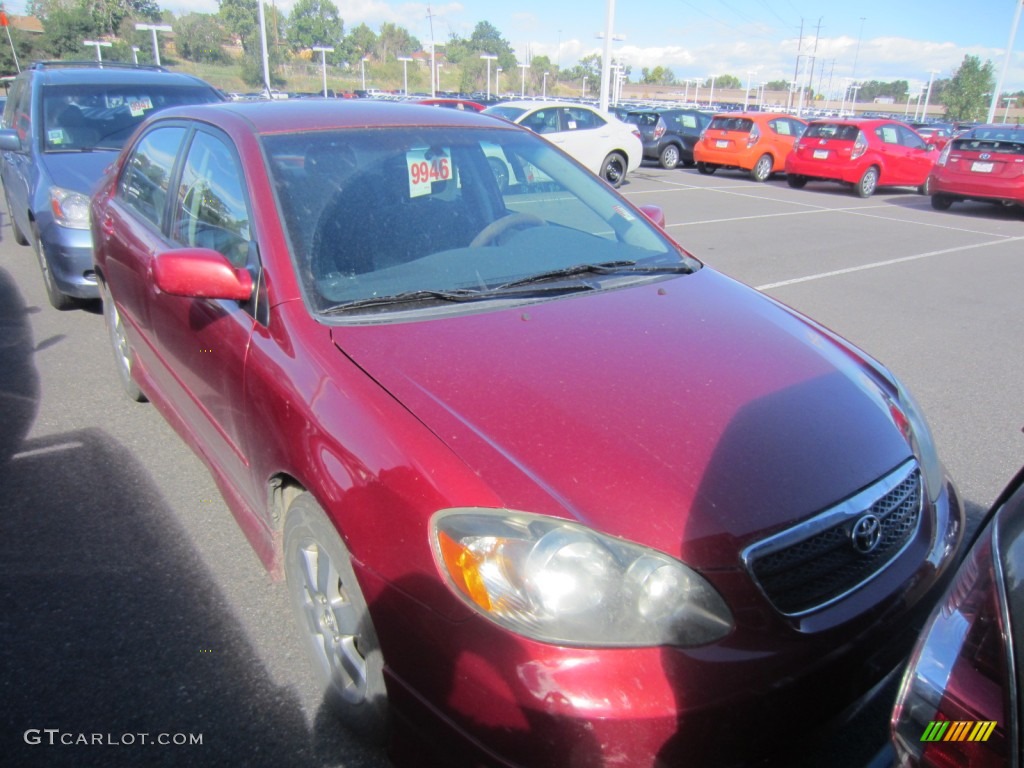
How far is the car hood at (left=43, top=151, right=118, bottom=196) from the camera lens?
5.49 meters

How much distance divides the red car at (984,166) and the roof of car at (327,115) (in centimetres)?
1269

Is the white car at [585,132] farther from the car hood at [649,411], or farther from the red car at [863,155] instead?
the car hood at [649,411]

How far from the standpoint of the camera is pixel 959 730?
107 cm

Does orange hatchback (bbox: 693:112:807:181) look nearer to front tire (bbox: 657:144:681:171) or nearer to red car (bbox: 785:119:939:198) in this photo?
front tire (bbox: 657:144:681:171)

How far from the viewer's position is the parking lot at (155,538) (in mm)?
2197

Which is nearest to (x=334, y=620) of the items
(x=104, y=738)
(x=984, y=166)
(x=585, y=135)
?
(x=104, y=738)

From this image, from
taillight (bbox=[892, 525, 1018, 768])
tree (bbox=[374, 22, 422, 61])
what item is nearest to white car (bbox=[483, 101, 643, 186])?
taillight (bbox=[892, 525, 1018, 768])

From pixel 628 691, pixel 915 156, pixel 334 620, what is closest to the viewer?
pixel 628 691

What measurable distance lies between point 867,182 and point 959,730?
54.9 feet

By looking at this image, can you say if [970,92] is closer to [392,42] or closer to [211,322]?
[211,322]

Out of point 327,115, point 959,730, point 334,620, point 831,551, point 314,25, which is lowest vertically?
point 334,620

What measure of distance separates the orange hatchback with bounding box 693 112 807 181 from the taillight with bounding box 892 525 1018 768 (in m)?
18.2

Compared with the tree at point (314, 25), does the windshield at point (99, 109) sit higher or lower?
lower

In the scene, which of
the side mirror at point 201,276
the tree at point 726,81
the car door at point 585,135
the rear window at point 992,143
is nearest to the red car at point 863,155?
the rear window at point 992,143
